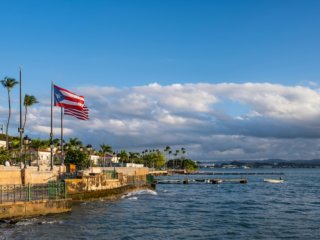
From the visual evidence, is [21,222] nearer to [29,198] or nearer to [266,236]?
[29,198]

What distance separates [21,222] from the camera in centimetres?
3959

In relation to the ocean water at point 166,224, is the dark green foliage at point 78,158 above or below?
above

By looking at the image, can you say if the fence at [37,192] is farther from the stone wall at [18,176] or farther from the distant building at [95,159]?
the distant building at [95,159]

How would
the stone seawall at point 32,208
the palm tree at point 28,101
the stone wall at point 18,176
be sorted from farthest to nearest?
the palm tree at point 28,101 → the stone wall at point 18,176 → the stone seawall at point 32,208

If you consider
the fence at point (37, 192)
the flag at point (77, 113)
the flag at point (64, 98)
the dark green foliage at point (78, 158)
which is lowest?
the fence at point (37, 192)

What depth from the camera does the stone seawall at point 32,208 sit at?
3980cm

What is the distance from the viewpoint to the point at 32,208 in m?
42.2

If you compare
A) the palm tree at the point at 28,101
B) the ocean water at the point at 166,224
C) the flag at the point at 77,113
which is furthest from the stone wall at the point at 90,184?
the palm tree at the point at 28,101

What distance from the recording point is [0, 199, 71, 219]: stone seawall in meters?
39.8

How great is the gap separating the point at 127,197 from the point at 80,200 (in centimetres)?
1483

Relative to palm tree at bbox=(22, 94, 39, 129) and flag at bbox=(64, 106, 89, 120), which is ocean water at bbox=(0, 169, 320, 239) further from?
palm tree at bbox=(22, 94, 39, 129)

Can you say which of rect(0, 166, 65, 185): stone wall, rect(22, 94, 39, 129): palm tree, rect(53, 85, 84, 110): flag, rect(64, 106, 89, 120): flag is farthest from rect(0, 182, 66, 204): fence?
rect(22, 94, 39, 129): palm tree

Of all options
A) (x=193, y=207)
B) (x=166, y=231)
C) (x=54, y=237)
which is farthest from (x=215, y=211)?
(x=54, y=237)

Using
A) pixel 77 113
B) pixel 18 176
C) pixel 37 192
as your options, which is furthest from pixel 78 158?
pixel 37 192
